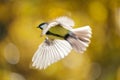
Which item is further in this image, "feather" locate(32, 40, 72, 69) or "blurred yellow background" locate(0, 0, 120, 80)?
"blurred yellow background" locate(0, 0, 120, 80)

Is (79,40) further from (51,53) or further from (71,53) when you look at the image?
(71,53)

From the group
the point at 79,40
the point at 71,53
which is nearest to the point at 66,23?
the point at 79,40

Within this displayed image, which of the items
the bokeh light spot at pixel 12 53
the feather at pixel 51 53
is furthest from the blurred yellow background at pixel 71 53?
the feather at pixel 51 53

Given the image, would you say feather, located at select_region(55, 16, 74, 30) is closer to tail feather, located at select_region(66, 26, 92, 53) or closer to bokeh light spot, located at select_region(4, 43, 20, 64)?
tail feather, located at select_region(66, 26, 92, 53)

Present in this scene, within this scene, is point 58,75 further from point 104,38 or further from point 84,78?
point 104,38

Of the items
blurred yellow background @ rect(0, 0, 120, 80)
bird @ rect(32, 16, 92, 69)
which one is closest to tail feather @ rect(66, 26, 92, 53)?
bird @ rect(32, 16, 92, 69)

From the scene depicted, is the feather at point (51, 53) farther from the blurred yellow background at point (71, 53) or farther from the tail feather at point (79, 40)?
the blurred yellow background at point (71, 53)
